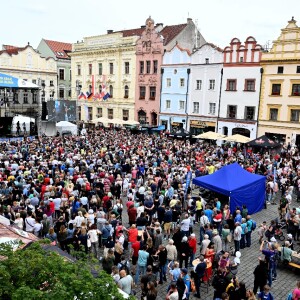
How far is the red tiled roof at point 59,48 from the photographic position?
59.9 m

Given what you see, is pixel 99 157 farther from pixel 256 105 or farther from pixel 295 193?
pixel 256 105

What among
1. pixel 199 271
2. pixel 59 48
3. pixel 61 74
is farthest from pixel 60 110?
pixel 199 271

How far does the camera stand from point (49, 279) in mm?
5797

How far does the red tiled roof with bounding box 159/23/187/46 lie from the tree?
4214 centimetres

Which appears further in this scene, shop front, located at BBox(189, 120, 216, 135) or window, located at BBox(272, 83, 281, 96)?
shop front, located at BBox(189, 120, 216, 135)

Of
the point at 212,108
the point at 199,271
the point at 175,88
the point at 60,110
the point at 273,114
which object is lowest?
the point at 199,271

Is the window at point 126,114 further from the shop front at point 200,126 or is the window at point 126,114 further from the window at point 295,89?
the window at point 295,89

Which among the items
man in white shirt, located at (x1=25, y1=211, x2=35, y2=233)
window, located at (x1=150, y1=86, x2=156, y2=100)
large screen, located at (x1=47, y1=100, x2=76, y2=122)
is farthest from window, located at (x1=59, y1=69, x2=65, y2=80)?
man in white shirt, located at (x1=25, y1=211, x2=35, y2=233)

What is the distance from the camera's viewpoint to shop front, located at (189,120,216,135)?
40969mm

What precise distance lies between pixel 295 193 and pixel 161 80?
27200 mm

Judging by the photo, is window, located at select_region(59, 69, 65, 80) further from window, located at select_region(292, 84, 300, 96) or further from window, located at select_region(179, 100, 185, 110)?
window, located at select_region(292, 84, 300, 96)

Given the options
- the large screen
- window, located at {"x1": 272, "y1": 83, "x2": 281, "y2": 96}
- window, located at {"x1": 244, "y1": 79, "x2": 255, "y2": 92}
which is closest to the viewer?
window, located at {"x1": 272, "y1": 83, "x2": 281, "y2": 96}

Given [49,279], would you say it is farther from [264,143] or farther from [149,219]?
[264,143]

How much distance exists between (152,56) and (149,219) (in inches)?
1344
